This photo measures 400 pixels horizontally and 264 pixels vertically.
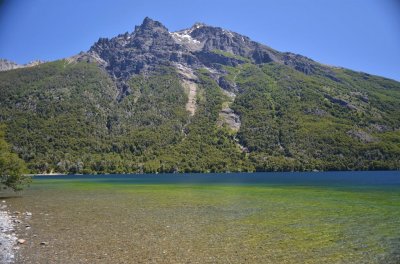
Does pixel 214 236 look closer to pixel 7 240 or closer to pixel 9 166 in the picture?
pixel 7 240

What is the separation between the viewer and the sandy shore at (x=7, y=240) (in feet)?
66.7

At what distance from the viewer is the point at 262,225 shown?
3200cm

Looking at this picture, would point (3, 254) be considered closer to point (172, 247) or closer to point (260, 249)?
point (172, 247)

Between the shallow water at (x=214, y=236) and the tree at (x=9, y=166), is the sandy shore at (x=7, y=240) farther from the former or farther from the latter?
the tree at (x=9, y=166)

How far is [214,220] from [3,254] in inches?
757

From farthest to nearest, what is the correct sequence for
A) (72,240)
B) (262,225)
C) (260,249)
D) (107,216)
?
(107,216) < (262,225) < (72,240) < (260,249)

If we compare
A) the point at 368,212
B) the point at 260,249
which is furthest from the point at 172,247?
Answer: the point at 368,212

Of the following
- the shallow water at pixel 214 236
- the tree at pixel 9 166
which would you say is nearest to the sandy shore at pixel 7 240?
the shallow water at pixel 214 236

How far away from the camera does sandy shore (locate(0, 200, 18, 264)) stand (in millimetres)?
20327

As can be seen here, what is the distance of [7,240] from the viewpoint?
24766mm

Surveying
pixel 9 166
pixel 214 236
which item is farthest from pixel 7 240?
pixel 9 166

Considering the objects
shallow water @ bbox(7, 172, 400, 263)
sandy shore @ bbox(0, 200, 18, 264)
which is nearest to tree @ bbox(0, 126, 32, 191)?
shallow water @ bbox(7, 172, 400, 263)

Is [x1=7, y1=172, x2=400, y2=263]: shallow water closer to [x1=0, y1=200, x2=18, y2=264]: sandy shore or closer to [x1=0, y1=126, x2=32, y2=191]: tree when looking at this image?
[x1=0, y1=200, x2=18, y2=264]: sandy shore

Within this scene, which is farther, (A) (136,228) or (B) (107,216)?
(B) (107,216)
